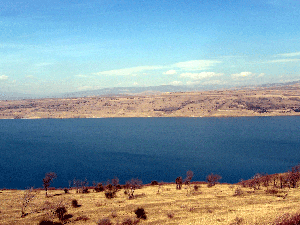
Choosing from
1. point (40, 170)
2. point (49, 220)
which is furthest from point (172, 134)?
point (49, 220)

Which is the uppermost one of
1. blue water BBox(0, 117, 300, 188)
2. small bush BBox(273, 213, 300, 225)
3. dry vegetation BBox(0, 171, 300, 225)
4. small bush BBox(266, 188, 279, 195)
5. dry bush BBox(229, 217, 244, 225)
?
small bush BBox(273, 213, 300, 225)

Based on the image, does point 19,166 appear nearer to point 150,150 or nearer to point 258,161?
point 150,150

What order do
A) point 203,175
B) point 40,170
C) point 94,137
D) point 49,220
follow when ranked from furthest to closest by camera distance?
point 94,137
point 40,170
point 203,175
point 49,220

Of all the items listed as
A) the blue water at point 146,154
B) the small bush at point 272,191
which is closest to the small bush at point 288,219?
the small bush at point 272,191

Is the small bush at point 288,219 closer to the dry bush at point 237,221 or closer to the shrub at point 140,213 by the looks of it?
the dry bush at point 237,221

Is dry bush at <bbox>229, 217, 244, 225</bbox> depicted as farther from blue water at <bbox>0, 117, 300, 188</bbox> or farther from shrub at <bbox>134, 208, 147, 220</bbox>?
blue water at <bbox>0, 117, 300, 188</bbox>

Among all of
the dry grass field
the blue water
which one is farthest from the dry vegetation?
the blue water

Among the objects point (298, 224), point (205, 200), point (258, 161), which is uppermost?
point (298, 224)
